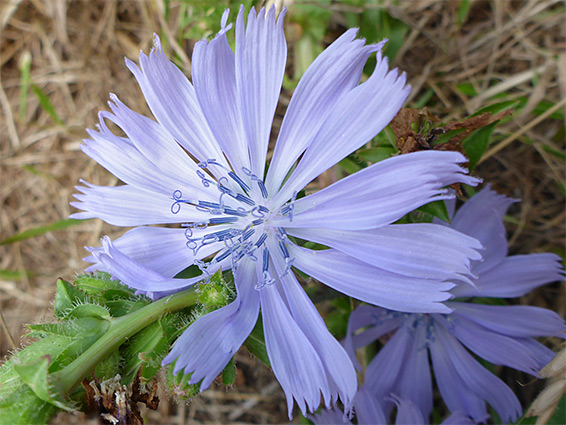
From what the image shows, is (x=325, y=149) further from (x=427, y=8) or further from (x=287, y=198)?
(x=427, y=8)

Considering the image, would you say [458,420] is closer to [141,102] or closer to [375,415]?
[375,415]

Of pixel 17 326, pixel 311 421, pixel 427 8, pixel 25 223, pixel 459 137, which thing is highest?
pixel 427 8

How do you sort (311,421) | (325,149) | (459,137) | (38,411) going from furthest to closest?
(311,421)
(459,137)
(325,149)
(38,411)

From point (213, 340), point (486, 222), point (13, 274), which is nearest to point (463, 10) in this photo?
point (486, 222)

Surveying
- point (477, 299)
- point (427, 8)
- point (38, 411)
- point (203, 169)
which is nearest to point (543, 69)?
point (427, 8)

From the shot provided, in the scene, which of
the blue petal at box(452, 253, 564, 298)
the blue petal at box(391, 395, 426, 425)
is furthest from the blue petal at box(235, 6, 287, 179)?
the blue petal at box(391, 395, 426, 425)

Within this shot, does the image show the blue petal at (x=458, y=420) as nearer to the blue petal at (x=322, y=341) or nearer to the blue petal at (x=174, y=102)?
the blue petal at (x=322, y=341)

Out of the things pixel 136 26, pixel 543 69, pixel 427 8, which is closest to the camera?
pixel 543 69
